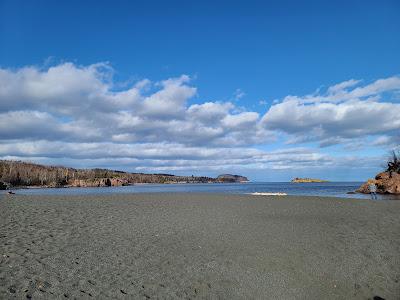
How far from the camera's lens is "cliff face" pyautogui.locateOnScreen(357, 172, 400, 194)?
53938mm

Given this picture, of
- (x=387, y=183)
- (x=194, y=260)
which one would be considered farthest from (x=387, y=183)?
(x=194, y=260)

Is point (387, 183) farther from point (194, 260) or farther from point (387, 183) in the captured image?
point (194, 260)

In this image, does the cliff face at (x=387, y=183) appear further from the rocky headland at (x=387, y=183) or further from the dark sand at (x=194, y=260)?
the dark sand at (x=194, y=260)

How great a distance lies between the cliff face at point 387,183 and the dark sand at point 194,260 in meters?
41.7

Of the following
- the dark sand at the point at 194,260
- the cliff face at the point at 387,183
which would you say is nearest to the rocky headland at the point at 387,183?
the cliff face at the point at 387,183

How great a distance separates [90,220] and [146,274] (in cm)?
1018

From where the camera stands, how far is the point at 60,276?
910cm

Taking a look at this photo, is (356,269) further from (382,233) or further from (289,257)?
(382,233)

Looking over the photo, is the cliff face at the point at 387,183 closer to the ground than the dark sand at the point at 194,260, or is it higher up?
higher up

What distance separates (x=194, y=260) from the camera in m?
11.4

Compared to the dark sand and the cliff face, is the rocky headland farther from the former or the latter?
the dark sand

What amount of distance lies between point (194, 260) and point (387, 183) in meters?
53.9

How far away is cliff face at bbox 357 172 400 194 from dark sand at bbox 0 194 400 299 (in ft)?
137

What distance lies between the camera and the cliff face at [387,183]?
53.9 meters
